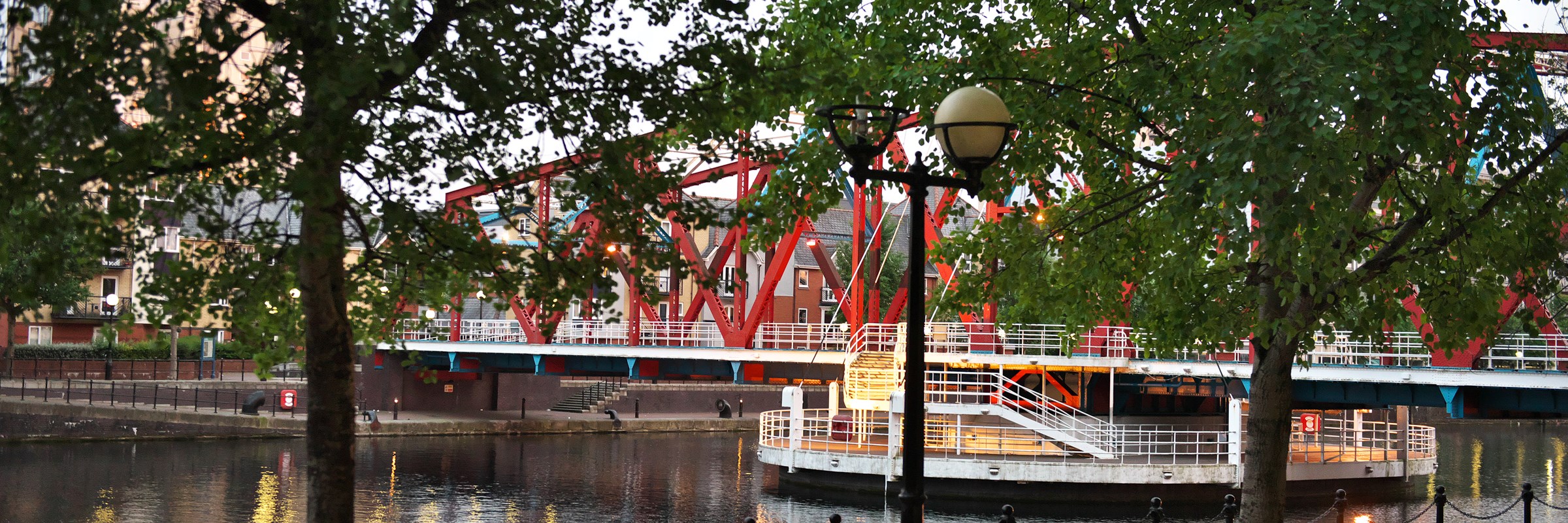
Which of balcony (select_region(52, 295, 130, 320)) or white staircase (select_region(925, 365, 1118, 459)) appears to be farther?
balcony (select_region(52, 295, 130, 320))

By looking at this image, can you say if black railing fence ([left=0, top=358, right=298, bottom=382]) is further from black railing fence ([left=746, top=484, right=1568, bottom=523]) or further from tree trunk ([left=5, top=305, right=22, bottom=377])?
black railing fence ([left=746, top=484, right=1568, bottom=523])

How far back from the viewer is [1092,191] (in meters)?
16.5

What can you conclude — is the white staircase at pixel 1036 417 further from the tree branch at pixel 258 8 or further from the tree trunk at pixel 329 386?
the tree branch at pixel 258 8

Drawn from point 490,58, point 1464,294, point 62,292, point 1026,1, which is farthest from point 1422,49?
point 62,292

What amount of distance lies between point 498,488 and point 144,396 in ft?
68.1

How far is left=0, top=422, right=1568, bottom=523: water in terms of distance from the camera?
92.1 feet

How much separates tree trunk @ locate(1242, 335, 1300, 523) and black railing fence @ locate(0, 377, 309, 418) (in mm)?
37442

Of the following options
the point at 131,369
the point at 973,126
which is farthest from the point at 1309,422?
the point at 131,369

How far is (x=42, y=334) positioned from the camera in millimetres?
65750

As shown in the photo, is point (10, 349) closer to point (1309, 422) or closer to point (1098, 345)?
point (1098, 345)

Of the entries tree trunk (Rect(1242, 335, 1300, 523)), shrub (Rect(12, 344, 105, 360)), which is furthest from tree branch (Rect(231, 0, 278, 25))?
shrub (Rect(12, 344, 105, 360))

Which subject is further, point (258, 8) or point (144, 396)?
point (144, 396)

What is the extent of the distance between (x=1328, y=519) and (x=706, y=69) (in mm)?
23537

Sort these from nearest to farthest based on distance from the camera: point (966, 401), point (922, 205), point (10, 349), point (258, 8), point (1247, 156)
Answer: point (922, 205) → point (258, 8) → point (1247, 156) → point (966, 401) → point (10, 349)
